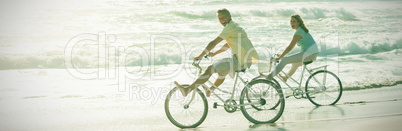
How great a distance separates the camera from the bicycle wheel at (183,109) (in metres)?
4.85

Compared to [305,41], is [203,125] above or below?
below

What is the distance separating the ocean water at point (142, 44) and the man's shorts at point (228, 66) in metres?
2.28

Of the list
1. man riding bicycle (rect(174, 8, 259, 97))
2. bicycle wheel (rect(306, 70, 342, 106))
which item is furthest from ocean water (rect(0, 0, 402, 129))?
man riding bicycle (rect(174, 8, 259, 97))

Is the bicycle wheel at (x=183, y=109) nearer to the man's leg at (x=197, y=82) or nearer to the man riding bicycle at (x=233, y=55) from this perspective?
the man's leg at (x=197, y=82)

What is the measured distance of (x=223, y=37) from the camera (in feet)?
15.3

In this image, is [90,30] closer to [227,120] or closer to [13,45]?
[13,45]

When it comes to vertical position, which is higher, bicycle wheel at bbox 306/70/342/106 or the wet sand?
bicycle wheel at bbox 306/70/342/106

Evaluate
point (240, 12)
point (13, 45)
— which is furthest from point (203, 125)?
point (240, 12)

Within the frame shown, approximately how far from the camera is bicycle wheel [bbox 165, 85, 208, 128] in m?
4.85

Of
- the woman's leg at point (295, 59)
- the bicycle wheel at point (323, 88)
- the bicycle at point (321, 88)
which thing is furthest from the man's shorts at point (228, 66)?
the bicycle wheel at point (323, 88)

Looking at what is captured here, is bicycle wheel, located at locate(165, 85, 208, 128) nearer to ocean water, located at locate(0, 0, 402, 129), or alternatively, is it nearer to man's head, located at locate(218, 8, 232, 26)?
man's head, located at locate(218, 8, 232, 26)

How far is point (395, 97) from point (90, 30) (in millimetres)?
21685

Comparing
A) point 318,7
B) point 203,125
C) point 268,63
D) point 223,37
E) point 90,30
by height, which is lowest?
point 203,125

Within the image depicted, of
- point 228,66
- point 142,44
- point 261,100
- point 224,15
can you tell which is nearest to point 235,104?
point 261,100
